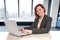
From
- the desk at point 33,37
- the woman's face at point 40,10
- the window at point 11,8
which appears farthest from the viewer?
the window at point 11,8

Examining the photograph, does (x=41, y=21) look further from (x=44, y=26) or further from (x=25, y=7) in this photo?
(x=25, y=7)

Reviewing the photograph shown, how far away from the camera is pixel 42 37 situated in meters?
1.66

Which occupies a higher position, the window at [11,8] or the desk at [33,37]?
the window at [11,8]

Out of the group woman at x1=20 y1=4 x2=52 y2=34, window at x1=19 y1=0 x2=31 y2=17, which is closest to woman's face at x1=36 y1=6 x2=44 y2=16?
woman at x1=20 y1=4 x2=52 y2=34

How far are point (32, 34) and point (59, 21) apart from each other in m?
2.22

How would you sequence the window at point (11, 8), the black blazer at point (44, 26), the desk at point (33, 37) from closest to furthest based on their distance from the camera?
the desk at point (33, 37), the black blazer at point (44, 26), the window at point (11, 8)

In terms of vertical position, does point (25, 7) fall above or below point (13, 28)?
above

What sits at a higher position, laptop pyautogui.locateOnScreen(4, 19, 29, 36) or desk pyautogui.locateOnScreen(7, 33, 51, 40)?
laptop pyautogui.locateOnScreen(4, 19, 29, 36)

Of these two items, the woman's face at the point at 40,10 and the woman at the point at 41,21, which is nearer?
the woman at the point at 41,21

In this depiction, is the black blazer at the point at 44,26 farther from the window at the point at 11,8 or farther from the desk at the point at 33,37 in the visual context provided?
the window at the point at 11,8

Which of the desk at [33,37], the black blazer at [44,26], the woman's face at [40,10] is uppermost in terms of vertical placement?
the woman's face at [40,10]

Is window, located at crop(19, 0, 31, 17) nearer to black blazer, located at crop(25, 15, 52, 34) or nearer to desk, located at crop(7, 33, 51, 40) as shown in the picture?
black blazer, located at crop(25, 15, 52, 34)

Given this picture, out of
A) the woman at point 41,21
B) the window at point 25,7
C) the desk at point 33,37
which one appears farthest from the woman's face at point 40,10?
the window at point 25,7

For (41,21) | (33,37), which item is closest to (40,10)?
(41,21)
